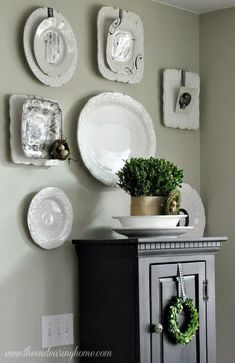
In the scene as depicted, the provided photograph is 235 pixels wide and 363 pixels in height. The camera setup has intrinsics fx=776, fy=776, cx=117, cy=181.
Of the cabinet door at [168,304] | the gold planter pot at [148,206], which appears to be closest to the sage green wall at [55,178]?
the gold planter pot at [148,206]

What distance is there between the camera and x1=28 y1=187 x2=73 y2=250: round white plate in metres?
2.81

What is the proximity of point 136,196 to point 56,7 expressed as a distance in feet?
2.56

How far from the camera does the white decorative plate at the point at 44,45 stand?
2.82 m

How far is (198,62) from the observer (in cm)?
360

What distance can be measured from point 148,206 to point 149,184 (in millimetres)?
83

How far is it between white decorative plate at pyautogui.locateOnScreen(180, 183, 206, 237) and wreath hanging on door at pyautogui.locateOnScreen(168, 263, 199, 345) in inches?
23.8

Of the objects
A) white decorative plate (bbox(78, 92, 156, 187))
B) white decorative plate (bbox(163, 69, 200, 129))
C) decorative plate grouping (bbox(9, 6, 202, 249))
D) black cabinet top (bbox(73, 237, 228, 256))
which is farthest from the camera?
white decorative plate (bbox(163, 69, 200, 129))

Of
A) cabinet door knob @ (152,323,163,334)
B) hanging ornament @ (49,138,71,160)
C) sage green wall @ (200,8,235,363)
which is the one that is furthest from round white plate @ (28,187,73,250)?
sage green wall @ (200,8,235,363)

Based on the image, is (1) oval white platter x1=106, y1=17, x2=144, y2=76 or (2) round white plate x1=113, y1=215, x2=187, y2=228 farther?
(1) oval white platter x1=106, y1=17, x2=144, y2=76

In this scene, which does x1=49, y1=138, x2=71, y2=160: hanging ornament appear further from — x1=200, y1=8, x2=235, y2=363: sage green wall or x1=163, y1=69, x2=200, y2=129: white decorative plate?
x1=200, y1=8, x2=235, y2=363: sage green wall

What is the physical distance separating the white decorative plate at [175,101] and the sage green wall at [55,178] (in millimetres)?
33

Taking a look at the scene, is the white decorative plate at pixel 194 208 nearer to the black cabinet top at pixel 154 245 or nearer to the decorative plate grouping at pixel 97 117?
the decorative plate grouping at pixel 97 117

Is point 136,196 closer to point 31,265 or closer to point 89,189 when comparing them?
point 89,189

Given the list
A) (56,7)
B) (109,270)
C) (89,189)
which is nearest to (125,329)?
(109,270)
